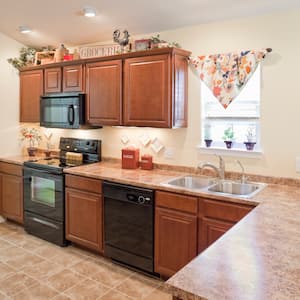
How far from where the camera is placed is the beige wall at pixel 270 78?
2.88 m

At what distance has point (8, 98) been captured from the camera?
4664mm

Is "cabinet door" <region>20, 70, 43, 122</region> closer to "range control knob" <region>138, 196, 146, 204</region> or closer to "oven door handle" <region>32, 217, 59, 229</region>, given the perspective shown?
"oven door handle" <region>32, 217, 59, 229</region>

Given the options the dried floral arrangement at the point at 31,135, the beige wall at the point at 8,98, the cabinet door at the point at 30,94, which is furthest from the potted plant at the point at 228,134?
the beige wall at the point at 8,98

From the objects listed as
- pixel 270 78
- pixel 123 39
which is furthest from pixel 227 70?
pixel 123 39

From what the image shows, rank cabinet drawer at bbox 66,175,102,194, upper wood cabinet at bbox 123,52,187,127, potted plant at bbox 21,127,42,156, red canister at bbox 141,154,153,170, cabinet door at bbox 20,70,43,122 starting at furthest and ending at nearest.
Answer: potted plant at bbox 21,127,42,156 → cabinet door at bbox 20,70,43,122 → red canister at bbox 141,154,153,170 → cabinet drawer at bbox 66,175,102,194 → upper wood cabinet at bbox 123,52,187,127

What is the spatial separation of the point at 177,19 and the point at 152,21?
11.0 inches

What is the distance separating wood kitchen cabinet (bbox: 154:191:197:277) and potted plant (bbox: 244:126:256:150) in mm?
798

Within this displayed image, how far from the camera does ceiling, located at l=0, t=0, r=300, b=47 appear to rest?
2.96m

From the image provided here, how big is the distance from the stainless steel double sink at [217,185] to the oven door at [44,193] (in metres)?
1.36

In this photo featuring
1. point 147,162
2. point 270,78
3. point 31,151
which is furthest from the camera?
point 31,151

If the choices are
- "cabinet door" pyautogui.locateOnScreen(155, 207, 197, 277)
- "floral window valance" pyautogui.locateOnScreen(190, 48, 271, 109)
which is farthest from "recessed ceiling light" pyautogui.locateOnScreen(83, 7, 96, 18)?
"cabinet door" pyautogui.locateOnScreen(155, 207, 197, 277)

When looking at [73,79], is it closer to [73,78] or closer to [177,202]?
[73,78]

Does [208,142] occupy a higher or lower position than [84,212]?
higher

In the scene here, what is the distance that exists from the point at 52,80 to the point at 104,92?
0.94 metres
